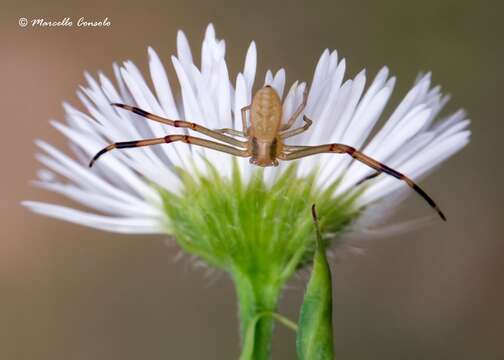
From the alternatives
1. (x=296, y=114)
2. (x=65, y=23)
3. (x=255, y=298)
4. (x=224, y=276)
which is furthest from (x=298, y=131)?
(x=65, y=23)

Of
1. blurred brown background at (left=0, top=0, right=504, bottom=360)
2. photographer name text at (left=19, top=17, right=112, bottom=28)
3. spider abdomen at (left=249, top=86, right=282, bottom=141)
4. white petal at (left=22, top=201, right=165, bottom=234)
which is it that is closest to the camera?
spider abdomen at (left=249, top=86, right=282, bottom=141)

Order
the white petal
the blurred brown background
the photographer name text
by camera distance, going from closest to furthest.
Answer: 1. the white petal
2. the blurred brown background
3. the photographer name text

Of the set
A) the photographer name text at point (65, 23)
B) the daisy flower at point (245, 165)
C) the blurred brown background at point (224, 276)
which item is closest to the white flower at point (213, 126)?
the daisy flower at point (245, 165)

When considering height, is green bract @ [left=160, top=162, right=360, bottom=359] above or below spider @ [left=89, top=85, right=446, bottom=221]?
below

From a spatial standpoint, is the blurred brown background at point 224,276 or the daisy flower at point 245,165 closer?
the daisy flower at point 245,165

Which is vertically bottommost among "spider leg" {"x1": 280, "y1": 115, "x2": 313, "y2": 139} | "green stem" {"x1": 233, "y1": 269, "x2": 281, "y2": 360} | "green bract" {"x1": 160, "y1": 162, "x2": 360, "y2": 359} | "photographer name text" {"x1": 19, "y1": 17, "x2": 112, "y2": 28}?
"green stem" {"x1": 233, "y1": 269, "x2": 281, "y2": 360}

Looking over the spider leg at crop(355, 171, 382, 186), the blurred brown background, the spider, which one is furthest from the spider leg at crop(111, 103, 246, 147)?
the blurred brown background

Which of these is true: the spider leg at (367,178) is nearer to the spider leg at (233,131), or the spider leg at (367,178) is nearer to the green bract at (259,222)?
the green bract at (259,222)

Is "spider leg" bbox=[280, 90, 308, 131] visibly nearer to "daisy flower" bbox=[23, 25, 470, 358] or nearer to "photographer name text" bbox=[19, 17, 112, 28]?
"daisy flower" bbox=[23, 25, 470, 358]
